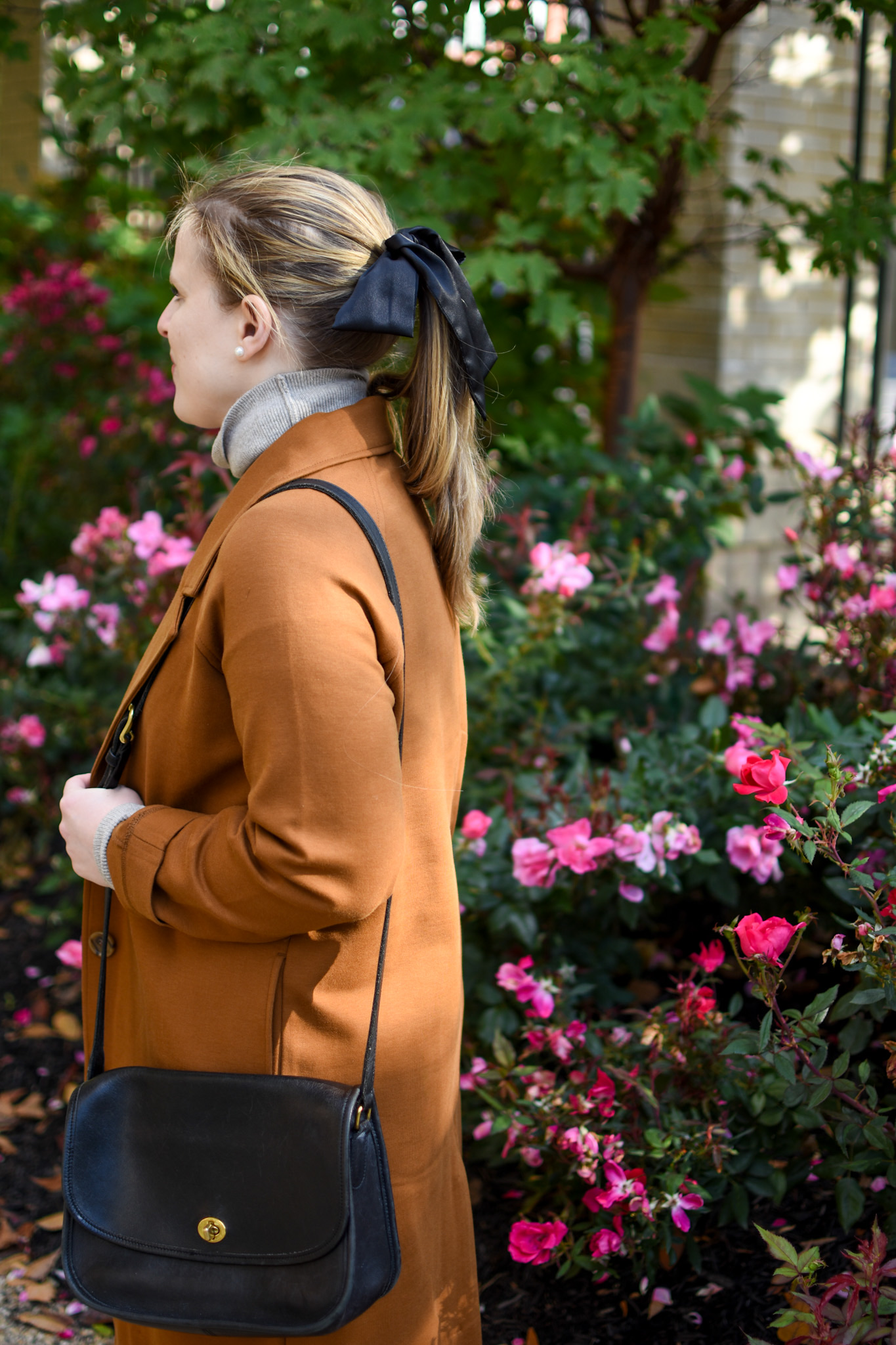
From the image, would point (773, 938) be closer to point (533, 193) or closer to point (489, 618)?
point (489, 618)

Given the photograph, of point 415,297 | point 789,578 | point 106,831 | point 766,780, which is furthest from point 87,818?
point 789,578

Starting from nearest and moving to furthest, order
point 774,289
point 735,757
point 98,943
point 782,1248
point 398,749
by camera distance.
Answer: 1. point 398,749
2. point 782,1248
3. point 98,943
4. point 735,757
5. point 774,289

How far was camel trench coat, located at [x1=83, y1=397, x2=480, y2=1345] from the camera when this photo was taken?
3.75ft

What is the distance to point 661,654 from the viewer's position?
293 centimetres

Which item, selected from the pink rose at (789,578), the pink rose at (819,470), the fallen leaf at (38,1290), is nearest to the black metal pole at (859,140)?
the pink rose at (819,470)

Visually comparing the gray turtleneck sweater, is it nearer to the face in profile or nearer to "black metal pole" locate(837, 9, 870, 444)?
the face in profile

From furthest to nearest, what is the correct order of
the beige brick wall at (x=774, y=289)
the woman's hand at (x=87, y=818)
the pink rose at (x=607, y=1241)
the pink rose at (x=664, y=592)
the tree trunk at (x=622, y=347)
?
the beige brick wall at (x=774, y=289) < the tree trunk at (x=622, y=347) < the pink rose at (x=664, y=592) < the pink rose at (x=607, y=1241) < the woman's hand at (x=87, y=818)

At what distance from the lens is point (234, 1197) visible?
49.8 inches

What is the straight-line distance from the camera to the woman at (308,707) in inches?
45.4

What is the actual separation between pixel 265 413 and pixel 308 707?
0.41m

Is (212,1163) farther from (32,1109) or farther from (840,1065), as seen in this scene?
(32,1109)

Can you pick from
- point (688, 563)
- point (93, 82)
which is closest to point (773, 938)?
point (688, 563)

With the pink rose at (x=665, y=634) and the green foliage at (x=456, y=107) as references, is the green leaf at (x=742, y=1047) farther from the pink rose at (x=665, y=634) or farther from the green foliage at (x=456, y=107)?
the green foliage at (x=456, y=107)

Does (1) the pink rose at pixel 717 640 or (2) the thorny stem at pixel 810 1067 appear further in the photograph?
(1) the pink rose at pixel 717 640
